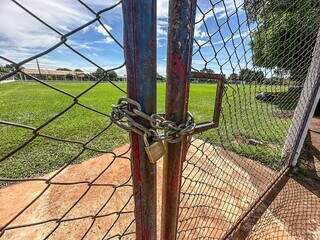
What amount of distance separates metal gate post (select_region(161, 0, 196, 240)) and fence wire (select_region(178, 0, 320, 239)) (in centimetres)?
16

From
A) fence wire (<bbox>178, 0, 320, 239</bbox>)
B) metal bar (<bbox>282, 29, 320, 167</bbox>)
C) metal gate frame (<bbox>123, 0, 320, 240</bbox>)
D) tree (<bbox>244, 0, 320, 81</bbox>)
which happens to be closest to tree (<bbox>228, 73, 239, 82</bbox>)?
fence wire (<bbox>178, 0, 320, 239</bbox>)

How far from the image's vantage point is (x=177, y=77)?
2.40 feet

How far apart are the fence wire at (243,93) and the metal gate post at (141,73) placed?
27cm

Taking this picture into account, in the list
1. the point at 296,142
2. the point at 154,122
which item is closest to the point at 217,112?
the point at 154,122

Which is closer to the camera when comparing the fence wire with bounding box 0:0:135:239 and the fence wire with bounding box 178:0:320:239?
the fence wire with bounding box 0:0:135:239

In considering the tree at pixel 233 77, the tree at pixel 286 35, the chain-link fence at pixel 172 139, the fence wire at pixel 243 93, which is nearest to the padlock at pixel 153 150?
the chain-link fence at pixel 172 139

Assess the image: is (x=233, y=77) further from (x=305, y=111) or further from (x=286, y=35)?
(x=286, y=35)

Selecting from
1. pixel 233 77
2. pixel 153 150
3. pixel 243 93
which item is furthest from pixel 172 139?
pixel 243 93

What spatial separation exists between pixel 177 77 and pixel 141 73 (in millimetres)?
129

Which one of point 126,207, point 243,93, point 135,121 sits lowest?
point 126,207

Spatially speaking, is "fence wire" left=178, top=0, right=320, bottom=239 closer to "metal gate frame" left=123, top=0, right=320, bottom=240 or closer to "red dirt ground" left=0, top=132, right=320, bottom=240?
"red dirt ground" left=0, top=132, right=320, bottom=240

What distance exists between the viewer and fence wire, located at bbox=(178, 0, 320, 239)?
1.13 meters

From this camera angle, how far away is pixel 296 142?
3033 mm

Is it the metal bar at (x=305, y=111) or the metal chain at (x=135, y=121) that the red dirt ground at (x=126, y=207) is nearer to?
the metal bar at (x=305, y=111)
